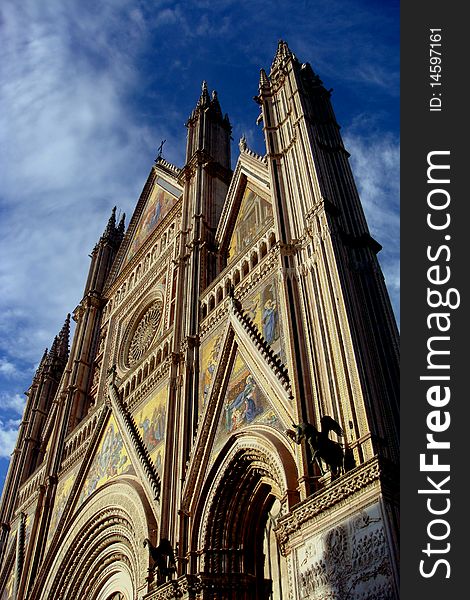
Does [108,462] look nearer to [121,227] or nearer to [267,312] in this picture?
[267,312]

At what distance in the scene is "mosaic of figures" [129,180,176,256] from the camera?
74.8ft

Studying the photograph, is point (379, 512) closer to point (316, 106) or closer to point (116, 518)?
point (116, 518)

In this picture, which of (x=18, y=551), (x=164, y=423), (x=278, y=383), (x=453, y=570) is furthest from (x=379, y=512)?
(x=18, y=551)

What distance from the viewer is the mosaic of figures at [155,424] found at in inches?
555

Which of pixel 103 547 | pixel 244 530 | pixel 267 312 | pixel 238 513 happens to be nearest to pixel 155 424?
pixel 103 547

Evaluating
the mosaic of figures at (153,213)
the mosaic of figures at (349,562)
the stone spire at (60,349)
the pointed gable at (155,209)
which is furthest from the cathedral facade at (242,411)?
the stone spire at (60,349)

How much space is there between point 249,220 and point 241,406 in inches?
232

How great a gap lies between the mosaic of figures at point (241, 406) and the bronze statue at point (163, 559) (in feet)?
6.13

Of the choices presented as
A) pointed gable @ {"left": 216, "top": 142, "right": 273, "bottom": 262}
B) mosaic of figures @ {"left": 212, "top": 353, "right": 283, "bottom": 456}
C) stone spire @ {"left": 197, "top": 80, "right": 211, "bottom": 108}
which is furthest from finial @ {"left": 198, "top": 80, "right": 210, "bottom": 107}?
mosaic of figures @ {"left": 212, "top": 353, "right": 283, "bottom": 456}

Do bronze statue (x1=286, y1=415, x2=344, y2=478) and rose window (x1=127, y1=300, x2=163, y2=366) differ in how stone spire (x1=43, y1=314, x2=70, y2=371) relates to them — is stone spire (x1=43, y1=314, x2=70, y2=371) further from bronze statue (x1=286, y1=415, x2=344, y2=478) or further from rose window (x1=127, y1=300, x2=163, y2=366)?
bronze statue (x1=286, y1=415, x2=344, y2=478)

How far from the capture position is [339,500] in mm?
7812

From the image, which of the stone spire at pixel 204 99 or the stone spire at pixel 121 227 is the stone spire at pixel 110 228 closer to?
the stone spire at pixel 121 227

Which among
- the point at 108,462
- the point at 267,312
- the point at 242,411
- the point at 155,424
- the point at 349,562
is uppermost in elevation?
the point at 267,312

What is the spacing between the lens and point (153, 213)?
2361 centimetres
